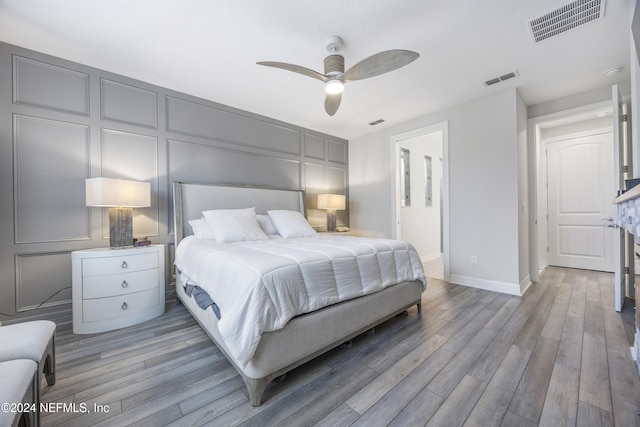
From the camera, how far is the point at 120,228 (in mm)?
2422

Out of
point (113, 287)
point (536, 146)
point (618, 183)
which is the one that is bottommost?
point (113, 287)

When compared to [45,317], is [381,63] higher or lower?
higher

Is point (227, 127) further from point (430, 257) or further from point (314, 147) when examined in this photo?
point (430, 257)

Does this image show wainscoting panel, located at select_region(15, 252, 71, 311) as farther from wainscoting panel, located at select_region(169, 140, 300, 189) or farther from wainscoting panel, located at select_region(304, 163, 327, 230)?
wainscoting panel, located at select_region(304, 163, 327, 230)

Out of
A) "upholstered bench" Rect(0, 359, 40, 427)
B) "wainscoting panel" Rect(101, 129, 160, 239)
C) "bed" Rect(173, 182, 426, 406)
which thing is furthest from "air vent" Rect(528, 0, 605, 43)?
"wainscoting panel" Rect(101, 129, 160, 239)

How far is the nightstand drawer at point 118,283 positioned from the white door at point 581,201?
6.15 meters

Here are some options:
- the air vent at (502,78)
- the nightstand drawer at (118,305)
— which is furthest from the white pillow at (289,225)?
the air vent at (502,78)

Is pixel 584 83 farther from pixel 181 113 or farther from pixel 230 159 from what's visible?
pixel 181 113

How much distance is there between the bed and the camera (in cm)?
133

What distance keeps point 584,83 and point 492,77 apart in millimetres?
1164

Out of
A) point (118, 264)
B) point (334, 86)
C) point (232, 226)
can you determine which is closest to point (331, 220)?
point (232, 226)

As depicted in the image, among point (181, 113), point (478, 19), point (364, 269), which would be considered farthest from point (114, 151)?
point (478, 19)

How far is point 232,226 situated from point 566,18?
3413 mm

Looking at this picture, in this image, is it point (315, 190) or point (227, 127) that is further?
point (315, 190)
